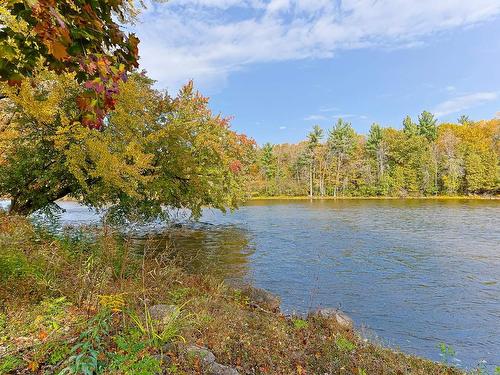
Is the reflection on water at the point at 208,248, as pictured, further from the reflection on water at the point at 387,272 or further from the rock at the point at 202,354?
the rock at the point at 202,354

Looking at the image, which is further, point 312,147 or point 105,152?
point 312,147

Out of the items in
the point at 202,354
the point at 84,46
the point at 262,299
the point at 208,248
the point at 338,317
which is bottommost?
the point at 208,248

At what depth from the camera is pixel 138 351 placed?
4.16m

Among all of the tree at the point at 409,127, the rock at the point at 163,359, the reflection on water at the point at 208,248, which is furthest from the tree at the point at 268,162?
the rock at the point at 163,359

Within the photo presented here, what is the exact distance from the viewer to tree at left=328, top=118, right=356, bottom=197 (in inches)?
2854

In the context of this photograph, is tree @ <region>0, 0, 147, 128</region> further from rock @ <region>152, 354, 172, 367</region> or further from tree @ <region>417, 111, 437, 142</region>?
tree @ <region>417, 111, 437, 142</region>

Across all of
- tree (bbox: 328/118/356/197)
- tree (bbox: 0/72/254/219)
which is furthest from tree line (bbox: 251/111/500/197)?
tree (bbox: 0/72/254/219)

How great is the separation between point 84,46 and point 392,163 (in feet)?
246

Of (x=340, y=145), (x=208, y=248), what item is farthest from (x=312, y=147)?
(x=208, y=248)

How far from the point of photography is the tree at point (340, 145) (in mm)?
72500

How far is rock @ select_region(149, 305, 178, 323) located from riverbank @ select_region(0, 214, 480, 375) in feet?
0.05

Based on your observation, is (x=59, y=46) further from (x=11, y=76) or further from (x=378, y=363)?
(x=378, y=363)

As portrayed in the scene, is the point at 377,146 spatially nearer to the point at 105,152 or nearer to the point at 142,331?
the point at 105,152

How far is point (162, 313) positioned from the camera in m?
5.25
